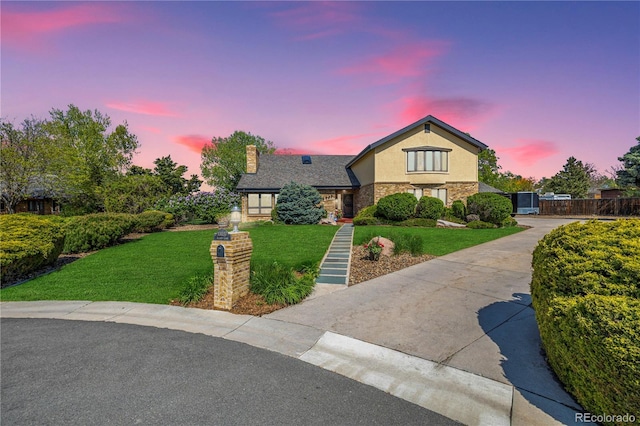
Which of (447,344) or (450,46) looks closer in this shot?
(447,344)

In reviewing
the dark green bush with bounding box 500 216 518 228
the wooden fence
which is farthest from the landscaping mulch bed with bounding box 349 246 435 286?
the wooden fence

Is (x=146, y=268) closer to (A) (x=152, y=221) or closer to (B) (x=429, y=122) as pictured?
(A) (x=152, y=221)

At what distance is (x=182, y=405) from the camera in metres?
3.30

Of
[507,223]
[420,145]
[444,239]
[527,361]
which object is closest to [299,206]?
[444,239]

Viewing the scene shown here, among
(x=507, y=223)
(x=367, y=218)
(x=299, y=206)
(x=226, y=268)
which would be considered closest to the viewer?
(x=226, y=268)

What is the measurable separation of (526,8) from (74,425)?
14140 millimetres

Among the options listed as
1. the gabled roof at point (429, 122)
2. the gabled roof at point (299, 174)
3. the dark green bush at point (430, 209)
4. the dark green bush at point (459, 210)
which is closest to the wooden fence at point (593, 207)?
the gabled roof at point (429, 122)

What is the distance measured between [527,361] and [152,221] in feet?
64.5

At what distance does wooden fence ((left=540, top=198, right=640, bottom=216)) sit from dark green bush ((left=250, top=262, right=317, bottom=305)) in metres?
39.5

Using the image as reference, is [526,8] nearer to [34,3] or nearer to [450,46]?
[450,46]

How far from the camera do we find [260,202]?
86.3ft

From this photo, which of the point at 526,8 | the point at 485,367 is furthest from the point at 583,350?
the point at 526,8

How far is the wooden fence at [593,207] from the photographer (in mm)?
31141

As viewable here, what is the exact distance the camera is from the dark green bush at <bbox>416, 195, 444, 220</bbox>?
20.2m
